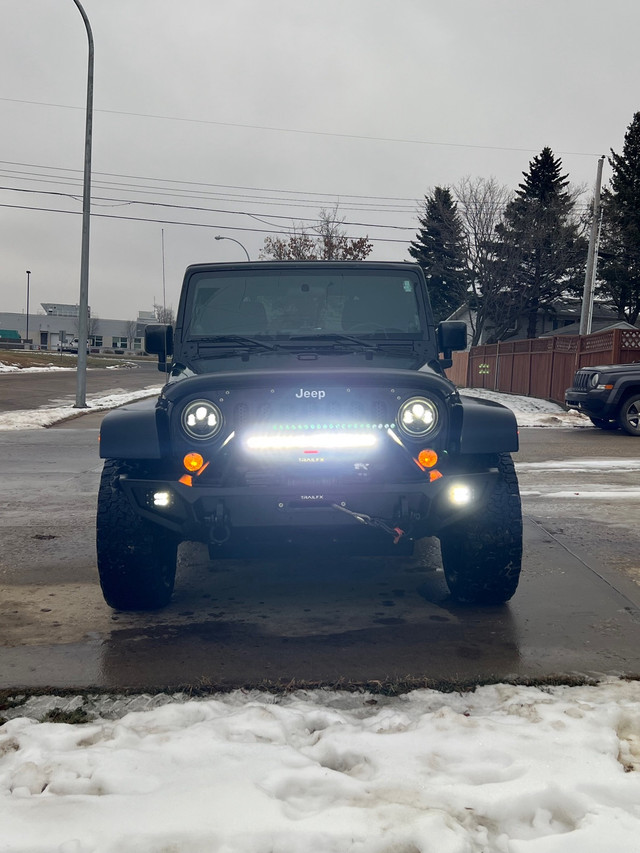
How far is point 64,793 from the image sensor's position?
2.26 meters

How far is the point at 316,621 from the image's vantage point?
12.8ft

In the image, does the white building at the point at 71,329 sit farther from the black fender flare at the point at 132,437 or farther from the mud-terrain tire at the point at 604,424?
the black fender flare at the point at 132,437

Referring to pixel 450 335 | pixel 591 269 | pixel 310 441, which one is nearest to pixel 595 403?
pixel 450 335

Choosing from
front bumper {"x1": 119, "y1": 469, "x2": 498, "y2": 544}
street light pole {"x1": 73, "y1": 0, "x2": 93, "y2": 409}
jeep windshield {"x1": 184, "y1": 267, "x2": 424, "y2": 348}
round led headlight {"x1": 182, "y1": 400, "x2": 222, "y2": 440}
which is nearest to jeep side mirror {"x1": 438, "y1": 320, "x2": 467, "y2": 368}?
jeep windshield {"x1": 184, "y1": 267, "x2": 424, "y2": 348}

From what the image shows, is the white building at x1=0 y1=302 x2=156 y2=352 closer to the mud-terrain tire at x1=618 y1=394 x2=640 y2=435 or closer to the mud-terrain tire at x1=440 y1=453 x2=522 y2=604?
the mud-terrain tire at x1=618 y1=394 x2=640 y2=435

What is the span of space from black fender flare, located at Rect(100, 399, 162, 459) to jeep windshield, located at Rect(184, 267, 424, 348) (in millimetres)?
1237

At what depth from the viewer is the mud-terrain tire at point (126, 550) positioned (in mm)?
3777

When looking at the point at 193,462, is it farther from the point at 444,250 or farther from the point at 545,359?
the point at 444,250

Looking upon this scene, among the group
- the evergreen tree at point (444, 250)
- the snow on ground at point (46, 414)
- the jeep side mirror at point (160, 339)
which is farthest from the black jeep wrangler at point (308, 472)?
the evergreen tree at point (444, 250)

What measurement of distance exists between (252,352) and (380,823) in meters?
3.01

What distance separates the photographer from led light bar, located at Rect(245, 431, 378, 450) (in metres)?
3.55

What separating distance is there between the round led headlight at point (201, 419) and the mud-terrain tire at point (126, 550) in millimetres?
→ 401

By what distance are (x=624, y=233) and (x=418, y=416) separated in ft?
161

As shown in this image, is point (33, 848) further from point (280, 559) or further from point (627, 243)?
point (627, 243)
